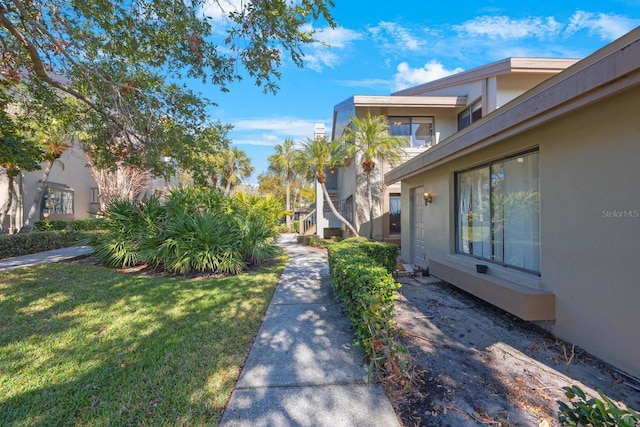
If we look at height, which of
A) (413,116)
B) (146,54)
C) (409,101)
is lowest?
(146,54)

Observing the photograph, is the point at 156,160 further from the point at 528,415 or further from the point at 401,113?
the point at 401,113

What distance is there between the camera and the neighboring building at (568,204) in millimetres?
3096

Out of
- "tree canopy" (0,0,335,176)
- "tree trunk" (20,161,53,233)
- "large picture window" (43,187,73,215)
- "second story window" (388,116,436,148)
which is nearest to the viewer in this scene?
"tree canopy" (0,0,335,176)

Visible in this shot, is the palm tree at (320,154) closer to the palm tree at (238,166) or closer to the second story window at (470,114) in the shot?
the second story window at (470,114)

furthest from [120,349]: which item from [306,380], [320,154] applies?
[320,154]

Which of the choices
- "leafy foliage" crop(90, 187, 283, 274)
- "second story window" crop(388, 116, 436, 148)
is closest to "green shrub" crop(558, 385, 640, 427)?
"leafy foliage" crop(90, 187, 283, 274)

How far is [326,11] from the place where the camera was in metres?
3.84

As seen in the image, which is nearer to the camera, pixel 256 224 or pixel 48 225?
pixel 256 224

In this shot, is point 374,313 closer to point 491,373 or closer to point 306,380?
point 306,380

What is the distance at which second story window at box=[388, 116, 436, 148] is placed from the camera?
12748 mm

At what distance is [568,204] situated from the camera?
383 cm

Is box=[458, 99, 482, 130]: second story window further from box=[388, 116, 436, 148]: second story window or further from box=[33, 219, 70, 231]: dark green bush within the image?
box=[33, 219, 70, 231]: dark green bush

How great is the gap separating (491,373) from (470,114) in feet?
37.8

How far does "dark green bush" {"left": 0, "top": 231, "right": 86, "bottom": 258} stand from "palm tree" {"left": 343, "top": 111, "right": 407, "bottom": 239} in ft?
32.8
